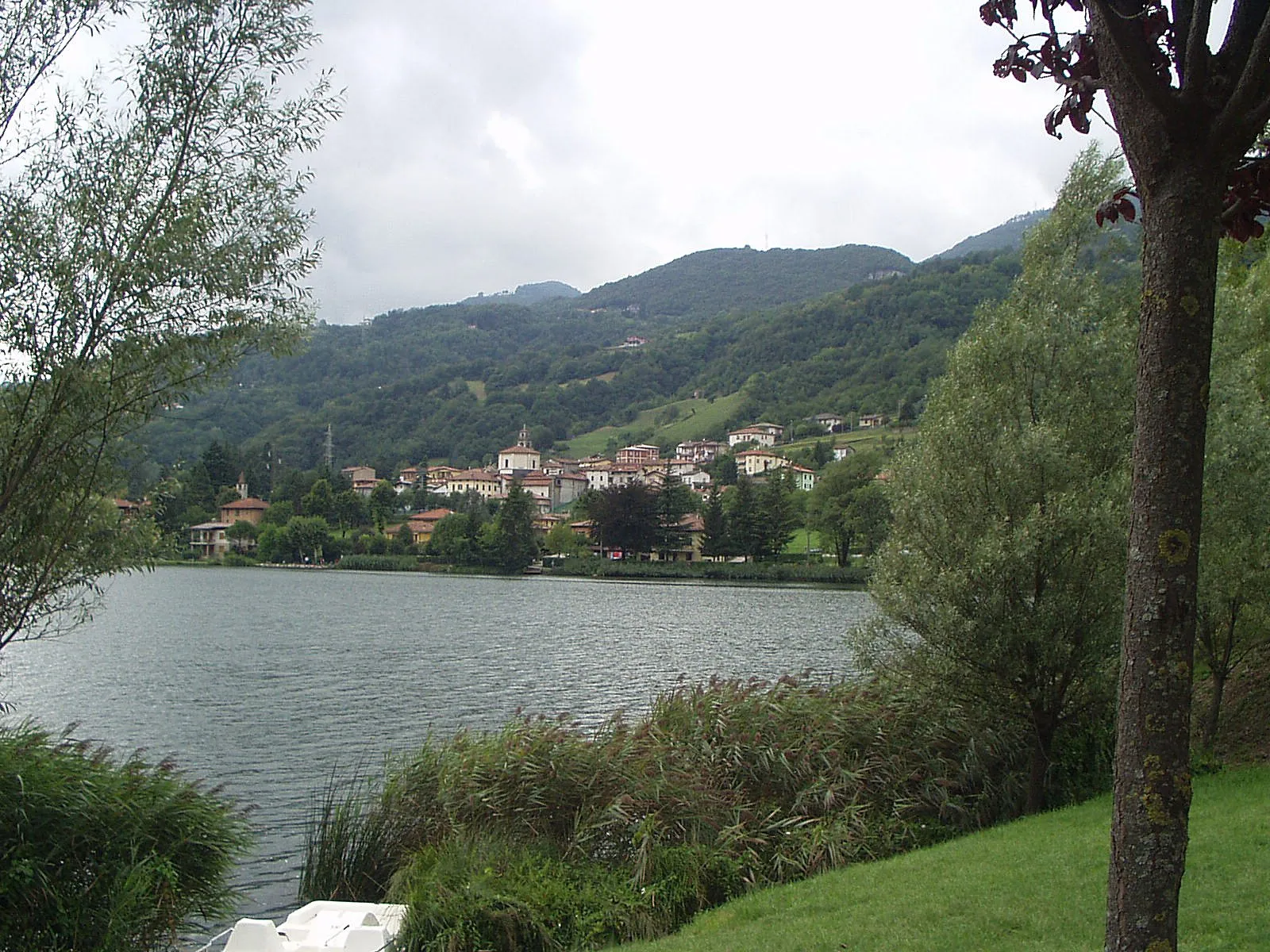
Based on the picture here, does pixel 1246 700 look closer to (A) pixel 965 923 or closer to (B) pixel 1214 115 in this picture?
(A) pixel 965 923

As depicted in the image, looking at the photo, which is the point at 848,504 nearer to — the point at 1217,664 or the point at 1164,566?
the point at 1217,664

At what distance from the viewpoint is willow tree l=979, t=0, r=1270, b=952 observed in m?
3.70

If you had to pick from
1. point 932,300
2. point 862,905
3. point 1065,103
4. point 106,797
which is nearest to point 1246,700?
point 862,905

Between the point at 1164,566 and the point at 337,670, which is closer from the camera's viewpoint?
the point at 1164,566

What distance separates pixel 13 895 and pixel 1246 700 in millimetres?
18791

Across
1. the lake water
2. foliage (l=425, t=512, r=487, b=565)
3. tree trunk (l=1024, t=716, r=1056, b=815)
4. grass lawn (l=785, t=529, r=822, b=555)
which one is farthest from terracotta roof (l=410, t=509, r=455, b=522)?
tree trunk (l=1024, t=716, r=1056, b=815)

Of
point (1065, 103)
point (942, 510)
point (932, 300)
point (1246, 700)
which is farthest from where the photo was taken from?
point (932, 300)

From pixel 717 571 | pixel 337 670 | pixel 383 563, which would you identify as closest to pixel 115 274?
pixel 337 670

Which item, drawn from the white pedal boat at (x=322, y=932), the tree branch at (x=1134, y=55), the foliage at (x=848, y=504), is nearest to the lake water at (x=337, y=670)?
the white pedal boat at (x=322, y=932)

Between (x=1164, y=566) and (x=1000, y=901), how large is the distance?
574 cm

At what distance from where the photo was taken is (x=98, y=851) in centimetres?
938

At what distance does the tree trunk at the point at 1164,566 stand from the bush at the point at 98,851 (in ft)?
28.5

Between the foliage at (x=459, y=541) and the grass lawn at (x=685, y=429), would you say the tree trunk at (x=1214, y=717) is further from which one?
the grass lawn at (x=685, y=429)

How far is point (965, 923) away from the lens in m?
7.89
